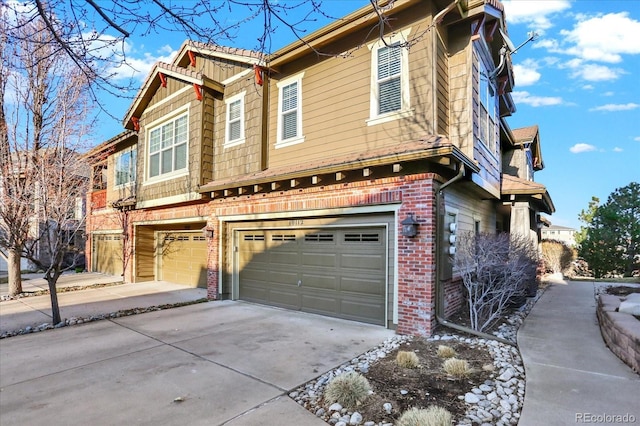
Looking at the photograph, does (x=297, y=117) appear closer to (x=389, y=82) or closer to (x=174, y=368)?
(x=389, y=82)

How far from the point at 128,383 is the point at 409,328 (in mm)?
4249

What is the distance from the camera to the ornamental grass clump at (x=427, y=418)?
306 centimetres

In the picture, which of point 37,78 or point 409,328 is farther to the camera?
point 37,78

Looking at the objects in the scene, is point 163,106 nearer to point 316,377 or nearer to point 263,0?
point 263,0

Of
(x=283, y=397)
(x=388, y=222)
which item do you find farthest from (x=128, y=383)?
(x=388, y=222)

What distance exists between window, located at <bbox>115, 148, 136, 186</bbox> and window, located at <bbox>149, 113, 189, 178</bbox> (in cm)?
215

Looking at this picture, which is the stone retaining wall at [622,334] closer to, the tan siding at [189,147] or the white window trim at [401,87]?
the white window trim at [401,87]

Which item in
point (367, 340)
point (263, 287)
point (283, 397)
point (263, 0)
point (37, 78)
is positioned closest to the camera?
point (263, 0)

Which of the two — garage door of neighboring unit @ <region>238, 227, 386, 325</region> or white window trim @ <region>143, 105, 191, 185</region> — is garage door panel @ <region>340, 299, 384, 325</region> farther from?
white window trim @ <region>143, 105, 191, 185</region>

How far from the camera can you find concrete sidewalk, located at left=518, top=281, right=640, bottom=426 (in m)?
3.30

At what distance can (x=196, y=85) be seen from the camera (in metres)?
10.2

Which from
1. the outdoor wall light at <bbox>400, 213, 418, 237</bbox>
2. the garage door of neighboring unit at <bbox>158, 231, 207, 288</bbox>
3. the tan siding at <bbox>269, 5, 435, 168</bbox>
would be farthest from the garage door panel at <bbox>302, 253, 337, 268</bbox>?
the garage door of neighboring unit at <bbox>158, 231, 207, 288</bbox>

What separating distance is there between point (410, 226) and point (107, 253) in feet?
51.0

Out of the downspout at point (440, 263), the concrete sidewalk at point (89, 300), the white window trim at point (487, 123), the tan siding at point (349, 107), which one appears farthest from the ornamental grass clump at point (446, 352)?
the concrete sidewalk at point (89, 300)
